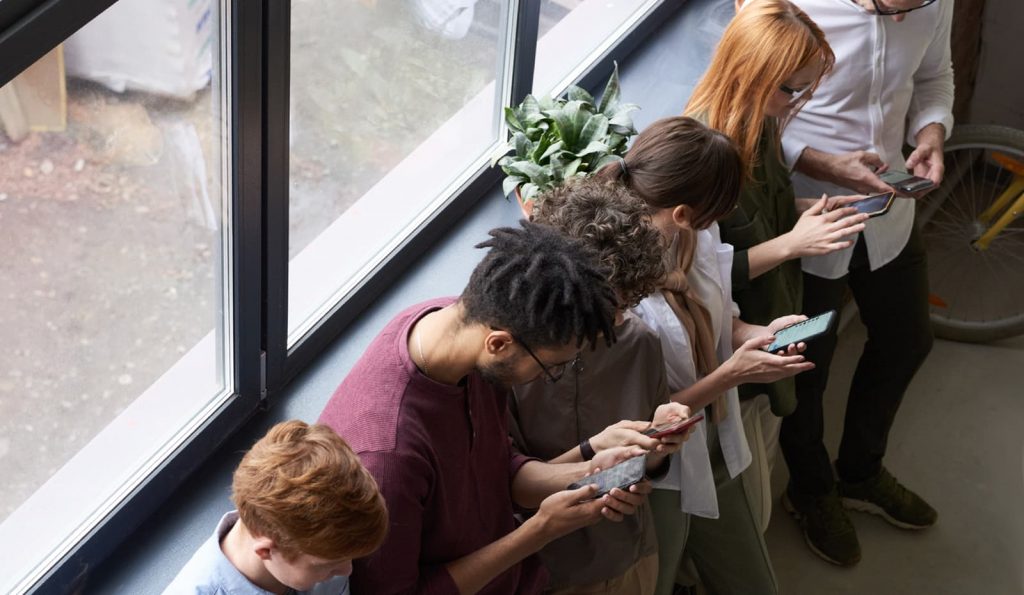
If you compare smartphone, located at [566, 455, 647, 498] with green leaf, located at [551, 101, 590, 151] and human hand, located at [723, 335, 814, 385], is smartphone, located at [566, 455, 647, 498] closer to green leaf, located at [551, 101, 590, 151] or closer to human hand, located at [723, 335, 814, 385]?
human hand, located at [723, 335, 814, 385]

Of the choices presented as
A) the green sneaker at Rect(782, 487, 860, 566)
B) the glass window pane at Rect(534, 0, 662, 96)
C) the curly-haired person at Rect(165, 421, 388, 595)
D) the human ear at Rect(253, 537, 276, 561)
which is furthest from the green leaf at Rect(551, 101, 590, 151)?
the green sneaker at Rect(782, 487, 860, 566)

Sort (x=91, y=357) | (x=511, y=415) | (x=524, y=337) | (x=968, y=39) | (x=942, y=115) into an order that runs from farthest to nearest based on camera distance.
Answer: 1. (x=968, y=39)
2. (x=942, y=115)
3. (x=511, y=415)
4. (x=91, y=357)
5. (x=524, y=337)

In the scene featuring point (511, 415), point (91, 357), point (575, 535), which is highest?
point (91, 357)

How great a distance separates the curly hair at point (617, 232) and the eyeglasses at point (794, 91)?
0.76m

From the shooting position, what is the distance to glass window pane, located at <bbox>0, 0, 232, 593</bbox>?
1.67 meters

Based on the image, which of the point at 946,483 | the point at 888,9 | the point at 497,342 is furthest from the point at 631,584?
the point at 946,483

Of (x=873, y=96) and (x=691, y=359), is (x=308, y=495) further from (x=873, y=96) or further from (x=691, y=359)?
(x=873, y=96)

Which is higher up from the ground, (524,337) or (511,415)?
(524,337)

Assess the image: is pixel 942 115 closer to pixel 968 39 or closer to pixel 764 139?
pixel 764 139

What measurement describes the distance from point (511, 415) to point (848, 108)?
4.84 feet

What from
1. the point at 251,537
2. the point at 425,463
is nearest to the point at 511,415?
the point at 425,463

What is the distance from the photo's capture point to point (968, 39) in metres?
4.88

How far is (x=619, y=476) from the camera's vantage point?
191cm

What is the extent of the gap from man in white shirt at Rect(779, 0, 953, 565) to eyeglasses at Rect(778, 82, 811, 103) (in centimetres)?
37
